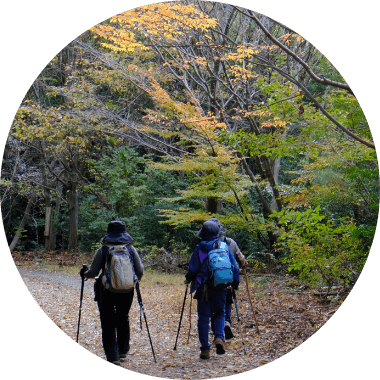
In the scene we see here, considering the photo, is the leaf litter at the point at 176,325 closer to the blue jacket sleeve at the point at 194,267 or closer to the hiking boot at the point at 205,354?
the hiking boot at the point at 205,354

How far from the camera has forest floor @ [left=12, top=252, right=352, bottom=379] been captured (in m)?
3.71

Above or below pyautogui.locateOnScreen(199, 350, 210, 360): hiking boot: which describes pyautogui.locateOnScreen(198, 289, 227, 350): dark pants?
above

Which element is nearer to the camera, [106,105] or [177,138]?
[177,138]

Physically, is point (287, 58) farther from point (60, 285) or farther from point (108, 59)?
point (60, 285)

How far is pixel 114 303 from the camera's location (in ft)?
12.0

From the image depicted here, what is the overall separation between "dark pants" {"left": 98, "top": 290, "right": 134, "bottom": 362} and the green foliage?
7.62 ft

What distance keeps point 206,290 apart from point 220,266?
300 millimetres

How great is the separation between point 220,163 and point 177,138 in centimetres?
91

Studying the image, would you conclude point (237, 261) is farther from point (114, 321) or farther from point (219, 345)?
point (114, 321)

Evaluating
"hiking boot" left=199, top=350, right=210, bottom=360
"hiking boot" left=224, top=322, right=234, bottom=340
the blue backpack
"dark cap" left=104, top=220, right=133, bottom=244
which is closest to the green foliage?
"hiking boot" left=224, top=322, right=234, bottom=340

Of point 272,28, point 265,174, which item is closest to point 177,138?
point 265,174

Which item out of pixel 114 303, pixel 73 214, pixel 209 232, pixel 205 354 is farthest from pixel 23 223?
pixel 205 354

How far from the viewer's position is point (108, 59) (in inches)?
288

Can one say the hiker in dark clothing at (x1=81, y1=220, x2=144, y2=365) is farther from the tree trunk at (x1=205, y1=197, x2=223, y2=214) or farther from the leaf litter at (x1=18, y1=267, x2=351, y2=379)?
the tree trunk at (x1=205, y1=197, x2=223, y2=214)
